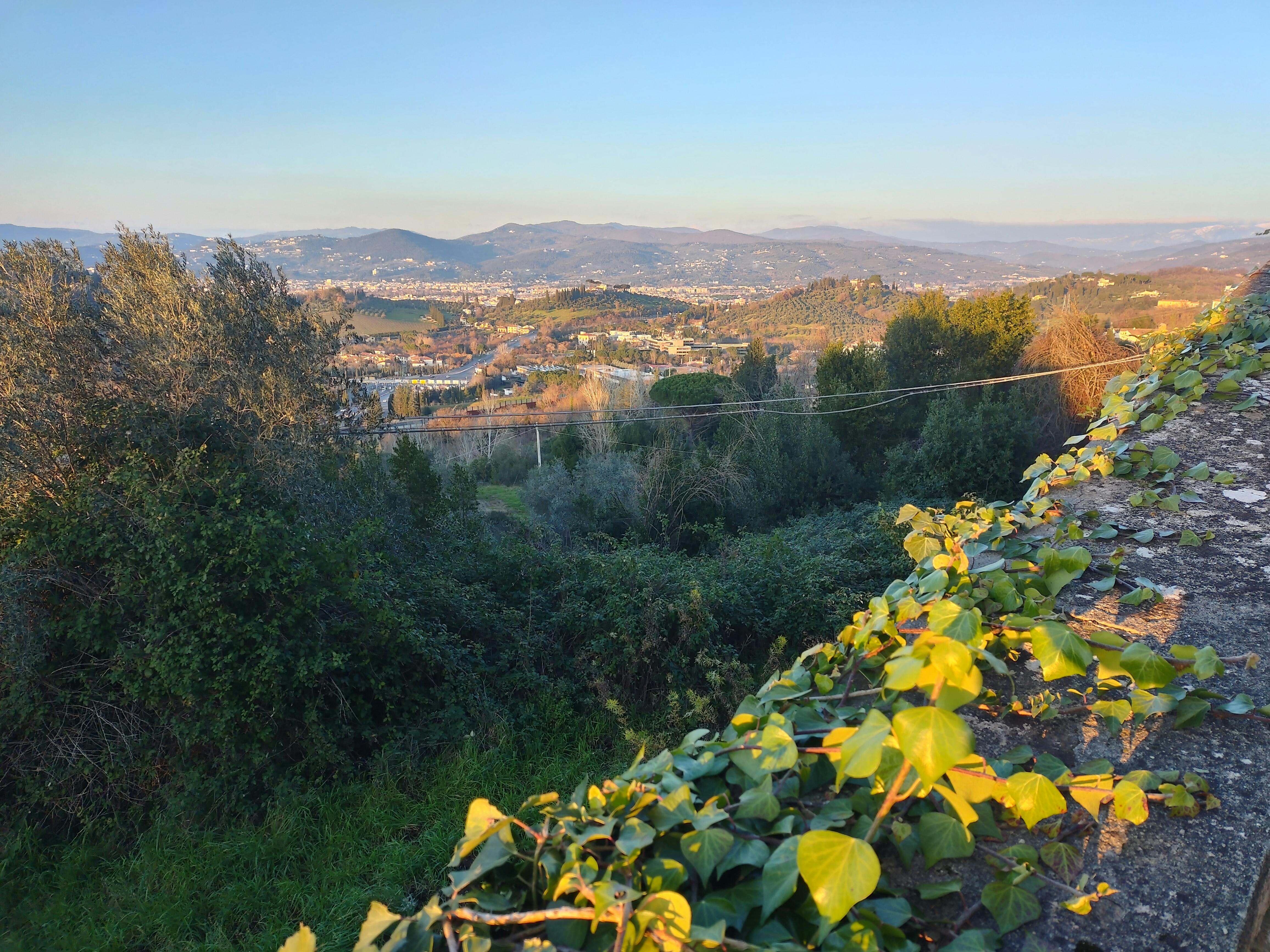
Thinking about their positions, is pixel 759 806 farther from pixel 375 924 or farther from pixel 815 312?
pixel 815 312

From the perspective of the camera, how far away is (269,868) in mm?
3633

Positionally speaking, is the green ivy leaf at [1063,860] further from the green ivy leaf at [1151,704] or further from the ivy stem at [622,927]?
the ivy stem at [622,927]

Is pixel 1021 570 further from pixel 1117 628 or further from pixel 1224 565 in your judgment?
pixel 1224 565

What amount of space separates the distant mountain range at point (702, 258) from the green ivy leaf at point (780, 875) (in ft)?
Answer: 119

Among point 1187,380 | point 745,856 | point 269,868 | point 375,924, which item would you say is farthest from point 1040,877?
point 269,868

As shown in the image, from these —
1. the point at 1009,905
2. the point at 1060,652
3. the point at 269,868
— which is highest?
the point at 1060,652

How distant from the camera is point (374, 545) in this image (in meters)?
6.56

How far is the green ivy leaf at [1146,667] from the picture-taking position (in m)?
1.17

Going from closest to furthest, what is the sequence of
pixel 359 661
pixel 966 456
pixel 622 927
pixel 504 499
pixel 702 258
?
pixel 622 927
pixel 359 661
pixel 966 456
pixel 504 499
pixel 702 258

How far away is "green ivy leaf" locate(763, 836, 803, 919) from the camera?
0.84 meters

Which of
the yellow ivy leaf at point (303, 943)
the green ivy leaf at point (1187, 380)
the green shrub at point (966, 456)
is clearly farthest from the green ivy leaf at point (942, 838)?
the green shrub at point (966, 456)

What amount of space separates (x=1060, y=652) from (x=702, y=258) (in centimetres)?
9448

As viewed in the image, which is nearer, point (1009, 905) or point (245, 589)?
point (1009, 905)

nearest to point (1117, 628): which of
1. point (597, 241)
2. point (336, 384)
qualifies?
point (336, 384)
